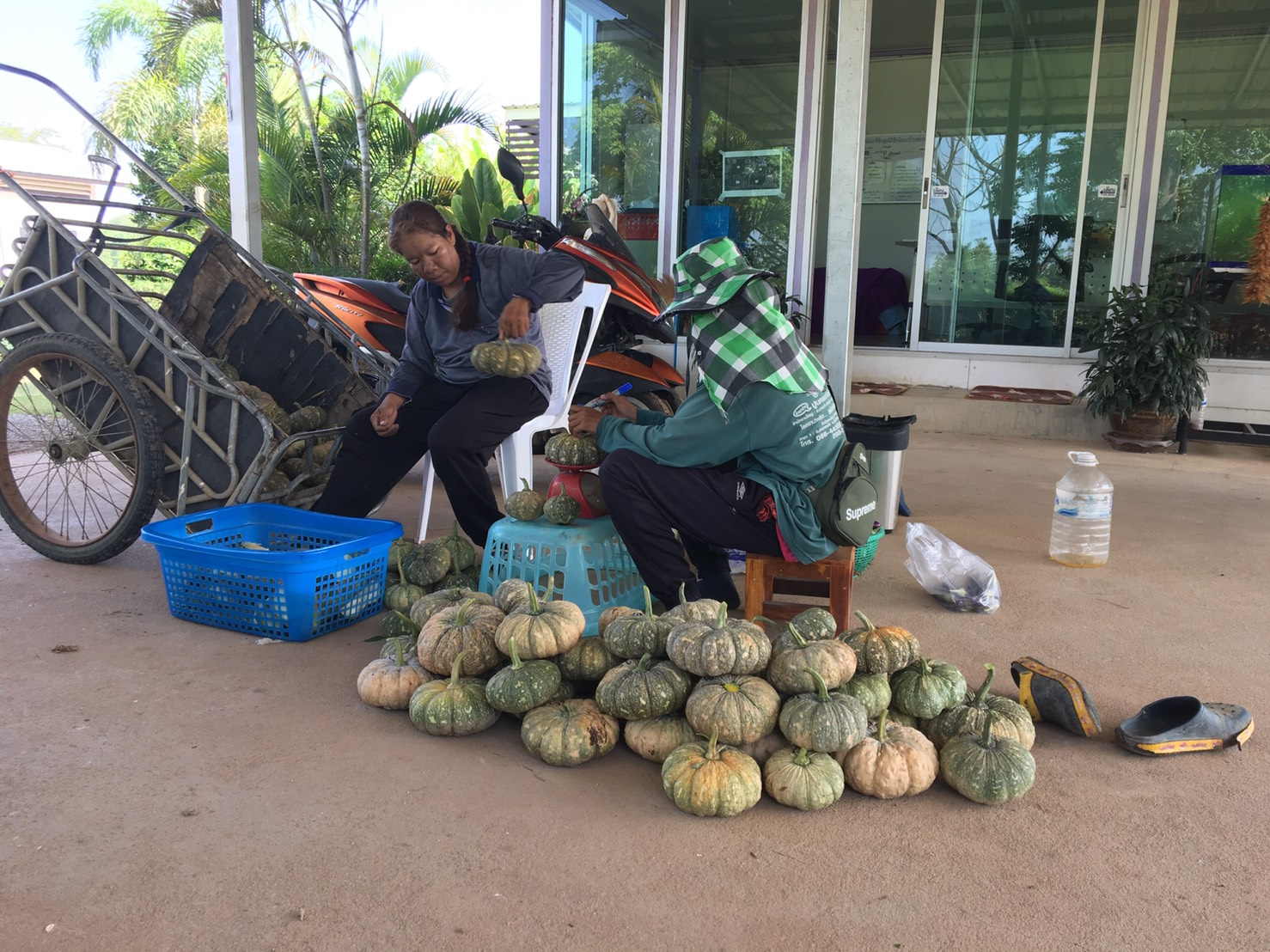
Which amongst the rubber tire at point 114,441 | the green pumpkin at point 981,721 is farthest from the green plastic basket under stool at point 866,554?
the rubber tire at point 114,441

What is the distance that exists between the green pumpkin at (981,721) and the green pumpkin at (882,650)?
6.8 inches

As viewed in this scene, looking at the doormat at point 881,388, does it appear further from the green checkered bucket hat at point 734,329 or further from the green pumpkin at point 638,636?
the green pumpkin at point 638,636

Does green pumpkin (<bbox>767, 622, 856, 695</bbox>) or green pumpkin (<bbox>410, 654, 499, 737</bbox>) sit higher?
green pumpkin (<bbox>767, 622, 856, 695</bbox>)

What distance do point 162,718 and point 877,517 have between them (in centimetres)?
335

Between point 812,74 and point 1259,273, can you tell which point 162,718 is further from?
point 1259,273

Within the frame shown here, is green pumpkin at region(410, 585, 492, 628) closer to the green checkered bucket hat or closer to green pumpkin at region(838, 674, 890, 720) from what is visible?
the green checkered bucket hat

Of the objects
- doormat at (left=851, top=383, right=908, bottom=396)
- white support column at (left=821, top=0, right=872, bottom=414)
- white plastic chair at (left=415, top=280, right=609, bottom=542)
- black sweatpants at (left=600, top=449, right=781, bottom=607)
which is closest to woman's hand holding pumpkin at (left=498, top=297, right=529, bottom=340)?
white plastic chair at (left=415, top=280, right=609, bottom=542)

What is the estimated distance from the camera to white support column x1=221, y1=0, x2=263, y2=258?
618 centimetres

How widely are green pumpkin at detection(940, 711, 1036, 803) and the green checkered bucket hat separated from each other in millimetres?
1197

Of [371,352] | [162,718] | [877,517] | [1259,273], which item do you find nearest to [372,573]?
[162,718]

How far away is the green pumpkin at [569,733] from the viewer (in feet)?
8.00

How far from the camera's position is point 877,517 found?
4770 millimetres

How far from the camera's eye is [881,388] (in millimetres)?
8578

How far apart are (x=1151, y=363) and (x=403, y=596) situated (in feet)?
19.7
